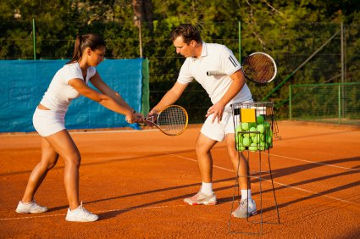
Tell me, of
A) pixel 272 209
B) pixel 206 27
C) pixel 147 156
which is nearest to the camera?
pixel 272 209

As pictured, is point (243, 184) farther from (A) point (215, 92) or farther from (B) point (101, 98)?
(B) point (101, 98)

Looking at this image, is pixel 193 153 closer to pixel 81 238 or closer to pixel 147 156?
pixel 147 156

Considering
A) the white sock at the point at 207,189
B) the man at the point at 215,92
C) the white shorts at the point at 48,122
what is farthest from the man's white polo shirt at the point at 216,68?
the white shorts at the point at 48,122

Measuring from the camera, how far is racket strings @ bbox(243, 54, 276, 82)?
6.56 metres

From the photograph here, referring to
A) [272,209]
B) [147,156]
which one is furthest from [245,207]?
[147,156]

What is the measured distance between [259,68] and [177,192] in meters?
1.71

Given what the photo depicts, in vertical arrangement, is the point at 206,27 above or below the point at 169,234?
above

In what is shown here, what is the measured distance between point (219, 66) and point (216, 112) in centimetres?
51

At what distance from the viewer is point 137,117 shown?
5516 millimetres

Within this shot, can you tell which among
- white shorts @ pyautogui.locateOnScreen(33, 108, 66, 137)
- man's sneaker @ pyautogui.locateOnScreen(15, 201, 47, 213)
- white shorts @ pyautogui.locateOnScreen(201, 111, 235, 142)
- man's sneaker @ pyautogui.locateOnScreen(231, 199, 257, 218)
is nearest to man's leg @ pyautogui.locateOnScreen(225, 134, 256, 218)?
man's sneaker @ pyautogui.locateOnScreen(231, 199, 257, 218)

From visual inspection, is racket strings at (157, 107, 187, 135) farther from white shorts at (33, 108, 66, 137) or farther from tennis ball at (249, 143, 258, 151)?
tennis ball at (249, 143, 258, 151)

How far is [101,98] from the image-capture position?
5.26 metres

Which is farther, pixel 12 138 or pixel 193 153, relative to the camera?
pixel 12 138

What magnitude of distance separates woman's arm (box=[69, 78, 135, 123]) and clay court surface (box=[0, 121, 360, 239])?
99 centimetres
